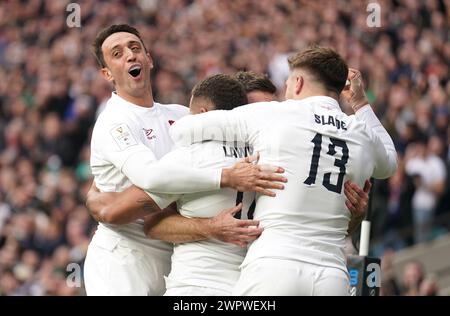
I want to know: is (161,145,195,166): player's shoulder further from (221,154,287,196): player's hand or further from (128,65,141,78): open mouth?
(128,65,141,78): open mouth

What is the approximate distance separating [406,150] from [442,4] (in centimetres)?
460

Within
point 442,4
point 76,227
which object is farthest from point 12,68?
point 442,4

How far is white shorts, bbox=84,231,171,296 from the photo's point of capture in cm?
679

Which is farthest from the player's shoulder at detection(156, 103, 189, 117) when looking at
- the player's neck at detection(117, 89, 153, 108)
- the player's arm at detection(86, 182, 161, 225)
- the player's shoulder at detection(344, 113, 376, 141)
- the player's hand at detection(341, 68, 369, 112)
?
the player's shoulder at detection(344, 113, 376, 141)

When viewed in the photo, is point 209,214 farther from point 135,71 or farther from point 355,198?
point 135,71

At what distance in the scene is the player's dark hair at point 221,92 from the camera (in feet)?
20.6

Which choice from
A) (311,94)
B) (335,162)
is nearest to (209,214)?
(335,162)

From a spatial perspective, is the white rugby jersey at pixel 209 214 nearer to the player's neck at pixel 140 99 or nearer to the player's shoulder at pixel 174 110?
the player's neck at pixel 140 99

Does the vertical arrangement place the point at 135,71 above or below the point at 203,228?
above

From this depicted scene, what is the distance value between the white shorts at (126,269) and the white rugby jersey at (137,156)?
0.07 meters

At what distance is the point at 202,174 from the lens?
608 cm

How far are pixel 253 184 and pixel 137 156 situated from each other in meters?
0.79

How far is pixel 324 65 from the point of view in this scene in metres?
6.20

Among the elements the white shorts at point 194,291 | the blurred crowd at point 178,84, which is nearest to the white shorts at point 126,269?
the white shorts at point 194,291
